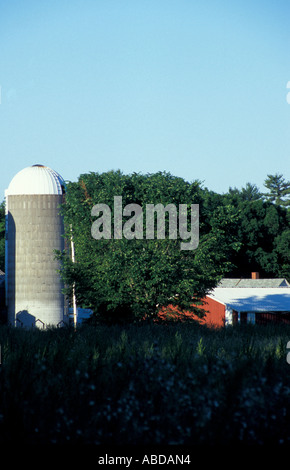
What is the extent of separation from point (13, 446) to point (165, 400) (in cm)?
267

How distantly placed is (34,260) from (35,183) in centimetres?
588

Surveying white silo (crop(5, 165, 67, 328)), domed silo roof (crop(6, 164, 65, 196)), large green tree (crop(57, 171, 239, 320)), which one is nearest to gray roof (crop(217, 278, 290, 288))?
white silo (crop(5, 165, 67, 328))

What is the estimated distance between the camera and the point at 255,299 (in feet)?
150

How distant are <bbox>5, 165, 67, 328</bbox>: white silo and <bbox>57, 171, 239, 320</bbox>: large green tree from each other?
6.64 metres

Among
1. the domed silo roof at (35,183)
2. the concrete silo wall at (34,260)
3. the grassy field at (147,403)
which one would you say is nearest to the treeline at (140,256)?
the concrete silo wall at (34,260)

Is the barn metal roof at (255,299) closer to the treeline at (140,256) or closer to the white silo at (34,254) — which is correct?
the treeline at (140,256)

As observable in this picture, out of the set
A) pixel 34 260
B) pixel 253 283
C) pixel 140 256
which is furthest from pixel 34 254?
pixel 253 283

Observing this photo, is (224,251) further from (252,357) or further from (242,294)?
(252,357)

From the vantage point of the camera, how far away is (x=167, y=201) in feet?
102

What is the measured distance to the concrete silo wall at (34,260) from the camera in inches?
1617

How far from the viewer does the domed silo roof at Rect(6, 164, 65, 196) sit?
42.2m

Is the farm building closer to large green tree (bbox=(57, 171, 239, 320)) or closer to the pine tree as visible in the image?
large green tree (bbox=(57, 171, 239, 320))

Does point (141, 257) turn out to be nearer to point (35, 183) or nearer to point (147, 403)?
point (35, 183)

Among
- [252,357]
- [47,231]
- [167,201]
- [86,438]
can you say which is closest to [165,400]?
[86,438]
